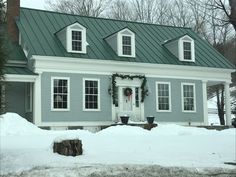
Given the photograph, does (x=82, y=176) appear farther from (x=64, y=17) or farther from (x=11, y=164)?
(x=64, y=17)

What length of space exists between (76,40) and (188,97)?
781cm

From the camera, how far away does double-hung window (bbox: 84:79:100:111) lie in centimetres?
2441

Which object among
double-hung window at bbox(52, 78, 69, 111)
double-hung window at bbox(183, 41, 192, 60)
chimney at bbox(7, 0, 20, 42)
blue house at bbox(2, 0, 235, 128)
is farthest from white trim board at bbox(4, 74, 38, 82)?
double-hung window at bbox(183, 41, 192, 60)

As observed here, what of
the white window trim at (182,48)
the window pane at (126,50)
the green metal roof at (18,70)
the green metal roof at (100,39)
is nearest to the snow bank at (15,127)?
the green metal roof at (18,70)

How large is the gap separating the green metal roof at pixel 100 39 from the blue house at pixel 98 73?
6cm

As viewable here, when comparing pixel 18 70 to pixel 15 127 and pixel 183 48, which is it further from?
pixel 183 48

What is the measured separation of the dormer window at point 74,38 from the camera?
2456 cm

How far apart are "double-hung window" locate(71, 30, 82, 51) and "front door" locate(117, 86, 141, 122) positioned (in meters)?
3.35

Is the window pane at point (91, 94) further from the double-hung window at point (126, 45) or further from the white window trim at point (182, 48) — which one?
the white window trim at point (182, 48)

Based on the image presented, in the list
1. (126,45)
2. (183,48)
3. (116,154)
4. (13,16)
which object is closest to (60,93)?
(126,45)

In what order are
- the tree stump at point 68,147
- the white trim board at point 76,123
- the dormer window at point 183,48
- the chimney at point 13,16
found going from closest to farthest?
the tree stump at point 68,147 → the white trim board at point 76,123 → the chimney at point 13,16 → the dormer window at point 183,48

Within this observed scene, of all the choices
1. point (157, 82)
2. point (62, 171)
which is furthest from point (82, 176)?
point (157, 82)

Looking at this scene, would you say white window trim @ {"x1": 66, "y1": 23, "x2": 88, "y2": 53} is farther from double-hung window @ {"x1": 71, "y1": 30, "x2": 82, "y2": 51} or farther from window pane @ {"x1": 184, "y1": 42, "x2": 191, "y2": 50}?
window pane @ {"x1": 184, "y1": 42, "x2": 191, "y2": 50}

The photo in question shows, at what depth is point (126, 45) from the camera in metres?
26.3
